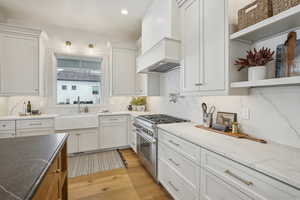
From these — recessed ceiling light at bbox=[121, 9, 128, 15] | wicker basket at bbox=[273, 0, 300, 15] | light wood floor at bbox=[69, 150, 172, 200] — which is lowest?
light wood floor at bbox=[69, 150, 172, 200]

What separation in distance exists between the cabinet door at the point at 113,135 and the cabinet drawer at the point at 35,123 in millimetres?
1008

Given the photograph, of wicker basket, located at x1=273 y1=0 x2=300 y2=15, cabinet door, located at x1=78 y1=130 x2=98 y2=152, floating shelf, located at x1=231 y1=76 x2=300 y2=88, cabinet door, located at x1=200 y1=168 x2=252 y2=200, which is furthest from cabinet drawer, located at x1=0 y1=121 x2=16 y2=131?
wicker basket, located at x1=273 y1=0 x2=300 y2=15

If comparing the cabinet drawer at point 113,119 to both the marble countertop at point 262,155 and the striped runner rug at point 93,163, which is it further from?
the marble countertop at point 262,155

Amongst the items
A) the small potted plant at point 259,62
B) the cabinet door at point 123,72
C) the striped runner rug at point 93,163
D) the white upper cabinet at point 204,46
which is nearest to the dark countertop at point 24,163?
the striped runner rug at point 93,163

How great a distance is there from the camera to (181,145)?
1509mm

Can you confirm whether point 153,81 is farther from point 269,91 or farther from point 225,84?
point 269,91

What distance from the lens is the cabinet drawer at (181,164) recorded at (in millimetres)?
1331

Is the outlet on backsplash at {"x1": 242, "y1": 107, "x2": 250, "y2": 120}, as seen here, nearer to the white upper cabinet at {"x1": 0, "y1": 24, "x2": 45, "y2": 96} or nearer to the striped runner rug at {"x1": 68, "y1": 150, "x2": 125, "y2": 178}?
the striped runner rug at {"x1": 68, "y1": 150, "x2": 125, "y2": 178}

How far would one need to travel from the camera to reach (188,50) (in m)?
1.88

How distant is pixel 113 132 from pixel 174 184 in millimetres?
2086

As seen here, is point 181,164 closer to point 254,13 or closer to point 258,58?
point 258,58

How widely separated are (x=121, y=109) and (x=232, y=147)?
322 centimetres

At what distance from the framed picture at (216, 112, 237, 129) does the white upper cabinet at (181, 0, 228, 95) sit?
370 millimetres

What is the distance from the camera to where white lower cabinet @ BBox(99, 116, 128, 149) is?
3.28 metres
